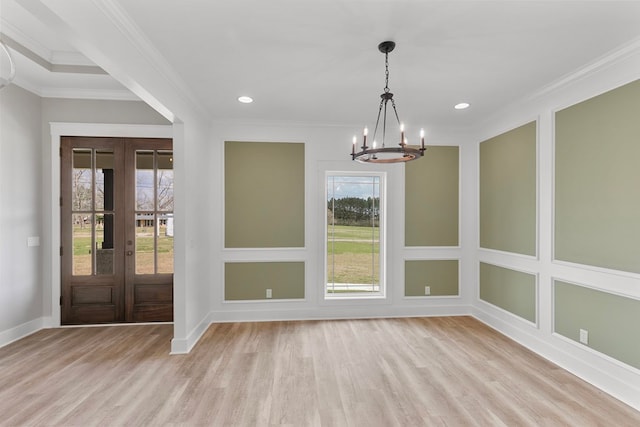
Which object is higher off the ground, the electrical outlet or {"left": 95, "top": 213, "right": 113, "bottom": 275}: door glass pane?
{"left": 95, "top": 213, "right": 113, "bottom": 275}: door glass pane

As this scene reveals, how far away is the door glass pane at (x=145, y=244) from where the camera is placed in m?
3.90

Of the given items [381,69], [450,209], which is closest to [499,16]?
[381,69]

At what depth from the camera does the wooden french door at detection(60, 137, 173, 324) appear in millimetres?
3836

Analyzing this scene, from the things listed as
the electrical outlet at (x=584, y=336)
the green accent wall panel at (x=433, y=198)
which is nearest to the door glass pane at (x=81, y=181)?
the green accent wall panel at (x=433, y=198)

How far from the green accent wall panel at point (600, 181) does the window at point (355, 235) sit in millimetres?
2156

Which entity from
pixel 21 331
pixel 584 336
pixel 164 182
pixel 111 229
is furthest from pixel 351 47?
pixel 21 331

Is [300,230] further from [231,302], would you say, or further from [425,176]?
[425,176]

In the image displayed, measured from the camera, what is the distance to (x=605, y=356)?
256cm

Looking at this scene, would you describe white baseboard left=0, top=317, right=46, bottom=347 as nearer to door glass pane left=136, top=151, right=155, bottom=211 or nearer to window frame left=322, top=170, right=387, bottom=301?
door glass pane left=136, top=151, right=155, bottom=211

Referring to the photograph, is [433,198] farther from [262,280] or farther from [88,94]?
[88,94]

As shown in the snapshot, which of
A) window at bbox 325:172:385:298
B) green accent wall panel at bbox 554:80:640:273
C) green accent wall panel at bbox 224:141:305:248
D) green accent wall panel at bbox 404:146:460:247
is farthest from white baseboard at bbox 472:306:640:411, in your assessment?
green accent wall panel at bbox 224:141:305:248

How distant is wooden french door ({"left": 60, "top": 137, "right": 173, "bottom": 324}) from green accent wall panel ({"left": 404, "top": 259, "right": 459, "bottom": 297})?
3.30m

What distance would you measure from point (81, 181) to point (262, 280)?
2.64 metres

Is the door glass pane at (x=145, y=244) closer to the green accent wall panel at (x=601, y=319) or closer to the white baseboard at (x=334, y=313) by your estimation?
the white baseboard at (x=334, y=313)
